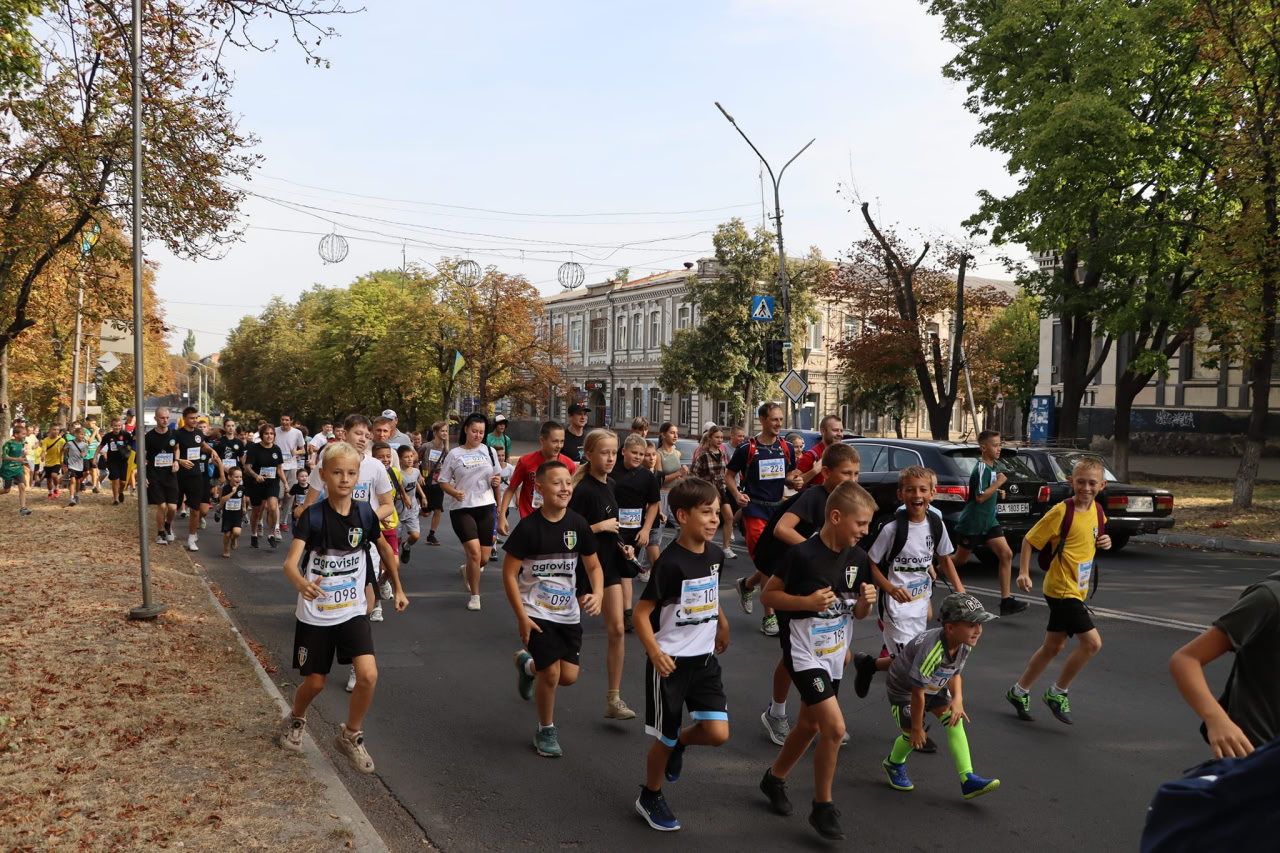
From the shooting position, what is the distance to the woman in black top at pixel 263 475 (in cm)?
1431

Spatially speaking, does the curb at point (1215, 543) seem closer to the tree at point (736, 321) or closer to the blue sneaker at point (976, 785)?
the blue sneaker at point (976, 785)

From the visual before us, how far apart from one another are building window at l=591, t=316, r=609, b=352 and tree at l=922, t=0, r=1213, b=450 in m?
47.3

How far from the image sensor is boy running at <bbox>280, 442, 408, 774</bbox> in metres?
5.19

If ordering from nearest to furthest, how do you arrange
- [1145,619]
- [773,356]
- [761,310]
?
[1145,619], [773,356], [761,310]

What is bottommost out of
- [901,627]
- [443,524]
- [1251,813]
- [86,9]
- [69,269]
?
[443,524]

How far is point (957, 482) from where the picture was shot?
Answer: 12094mm

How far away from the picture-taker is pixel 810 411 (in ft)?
192

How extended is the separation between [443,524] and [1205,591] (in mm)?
12751

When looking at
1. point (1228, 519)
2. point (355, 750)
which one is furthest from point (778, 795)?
point (1228, 519)

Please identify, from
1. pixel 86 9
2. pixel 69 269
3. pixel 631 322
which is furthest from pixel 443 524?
pixel 631 322

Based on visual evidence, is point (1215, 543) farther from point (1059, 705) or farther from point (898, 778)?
point (898, 778)

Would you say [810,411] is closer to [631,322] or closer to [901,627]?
→ [631,322]

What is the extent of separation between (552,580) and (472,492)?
500cm

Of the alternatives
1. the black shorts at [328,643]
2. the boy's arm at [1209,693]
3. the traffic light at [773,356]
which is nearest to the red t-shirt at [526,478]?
the black shorts at [328,643]
